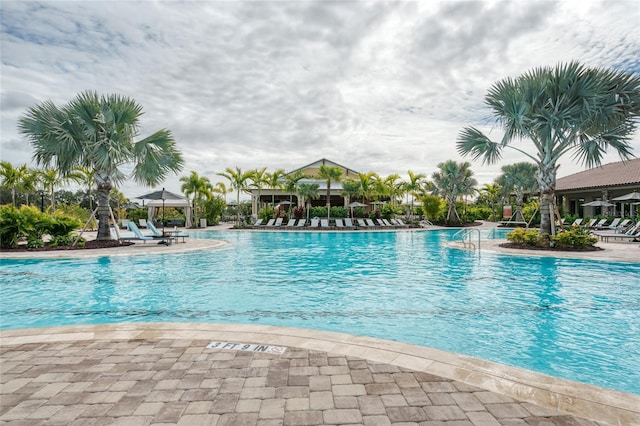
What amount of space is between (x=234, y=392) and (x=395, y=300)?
5.13m

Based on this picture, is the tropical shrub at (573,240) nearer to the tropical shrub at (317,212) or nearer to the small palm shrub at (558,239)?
the small palm shrub at (558,239)

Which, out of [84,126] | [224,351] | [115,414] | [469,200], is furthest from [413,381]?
[469,200]

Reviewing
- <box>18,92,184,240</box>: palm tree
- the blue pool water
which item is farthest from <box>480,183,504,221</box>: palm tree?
<box>18,92,184,240</box>: palm tree

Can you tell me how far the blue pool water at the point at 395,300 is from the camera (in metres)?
5.27

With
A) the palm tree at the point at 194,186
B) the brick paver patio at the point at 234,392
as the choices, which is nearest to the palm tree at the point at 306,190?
the palm tree at the point at 194,186

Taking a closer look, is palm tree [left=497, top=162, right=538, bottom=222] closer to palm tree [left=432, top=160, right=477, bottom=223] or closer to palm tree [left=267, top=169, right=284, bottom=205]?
palm tree [left=432, top=160, right=477, bottom=223]

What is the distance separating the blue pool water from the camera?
17.3 ft

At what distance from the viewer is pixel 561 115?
46.9ft

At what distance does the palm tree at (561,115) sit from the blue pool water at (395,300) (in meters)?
4.97

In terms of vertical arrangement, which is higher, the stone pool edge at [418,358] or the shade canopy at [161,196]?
the shade canopy at [161,196]

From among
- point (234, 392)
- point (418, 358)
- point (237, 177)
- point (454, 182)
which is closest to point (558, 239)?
point (418, 358)

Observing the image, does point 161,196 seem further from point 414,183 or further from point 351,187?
point 414,183

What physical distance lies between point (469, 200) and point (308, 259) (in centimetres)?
5145

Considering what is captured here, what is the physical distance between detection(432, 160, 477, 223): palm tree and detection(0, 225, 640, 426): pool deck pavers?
102 ft
